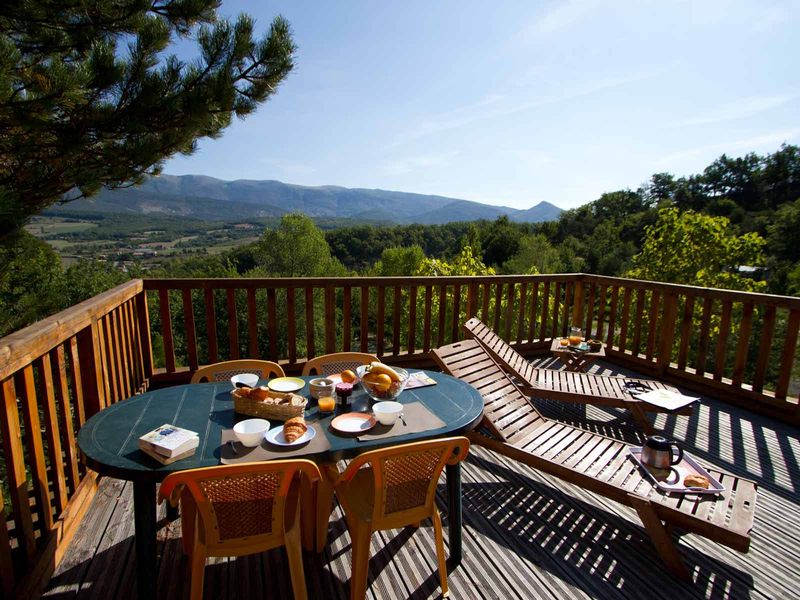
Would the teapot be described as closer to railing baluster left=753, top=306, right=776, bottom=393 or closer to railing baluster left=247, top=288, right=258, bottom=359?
railing baluster left=753, top=306, right=776, bottom=393

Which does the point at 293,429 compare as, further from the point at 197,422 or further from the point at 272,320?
the point at 272,320

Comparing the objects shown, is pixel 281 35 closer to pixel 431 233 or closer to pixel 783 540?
pixel 783 540

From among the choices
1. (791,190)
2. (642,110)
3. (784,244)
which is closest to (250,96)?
(642,110)

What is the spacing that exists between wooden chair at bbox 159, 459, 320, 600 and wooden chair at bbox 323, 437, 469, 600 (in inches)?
8.5

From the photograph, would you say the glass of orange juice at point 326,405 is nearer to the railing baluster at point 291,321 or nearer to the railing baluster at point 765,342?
the railing baluster at point 291,321

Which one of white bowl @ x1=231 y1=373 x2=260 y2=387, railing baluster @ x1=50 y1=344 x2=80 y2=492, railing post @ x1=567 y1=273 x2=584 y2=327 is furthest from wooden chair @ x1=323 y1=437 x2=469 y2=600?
railing post @ x1=567 y1=273 x2=584 y2=327

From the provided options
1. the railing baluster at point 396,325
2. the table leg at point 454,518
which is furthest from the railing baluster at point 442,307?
the table leg at point 454,518

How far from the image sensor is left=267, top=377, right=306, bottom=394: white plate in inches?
86.8

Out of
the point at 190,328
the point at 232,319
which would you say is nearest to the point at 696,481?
the point at 232,319

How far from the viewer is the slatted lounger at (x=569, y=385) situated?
Result: 3408mm

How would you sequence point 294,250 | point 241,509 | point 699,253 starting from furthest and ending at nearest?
1. point 294,250
2. point 699,253
3. point 241,509

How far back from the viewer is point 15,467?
5.34ft

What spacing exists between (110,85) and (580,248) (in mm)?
48689

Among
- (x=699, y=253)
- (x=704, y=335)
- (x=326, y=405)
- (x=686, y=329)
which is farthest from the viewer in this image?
(x=699, y=253)
